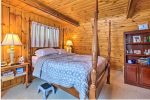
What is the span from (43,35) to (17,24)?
103 centimetres

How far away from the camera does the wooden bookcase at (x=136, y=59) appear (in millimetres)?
2932

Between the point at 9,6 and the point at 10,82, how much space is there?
207 cm

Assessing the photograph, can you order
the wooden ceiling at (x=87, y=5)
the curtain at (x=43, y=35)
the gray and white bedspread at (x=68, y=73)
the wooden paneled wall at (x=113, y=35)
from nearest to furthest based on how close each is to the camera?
the gray and white bedspread at (x=68, y=73)
the wooden ceiling at (x=87, y=5)
the curtain at (x=43, y=35)
the wooden paneled wall at (x=113, y=35)

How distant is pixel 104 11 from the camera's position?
3.81 metres

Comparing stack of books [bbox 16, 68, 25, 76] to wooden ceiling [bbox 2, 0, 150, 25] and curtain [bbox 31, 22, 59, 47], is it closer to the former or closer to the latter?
curtain [bbox 31, 22, 59, 47]

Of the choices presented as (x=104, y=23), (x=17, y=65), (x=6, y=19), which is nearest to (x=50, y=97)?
(x=17, y=65)

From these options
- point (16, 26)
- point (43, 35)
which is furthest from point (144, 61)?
point (16, 26)

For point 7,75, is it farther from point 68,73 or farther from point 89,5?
point 89,5

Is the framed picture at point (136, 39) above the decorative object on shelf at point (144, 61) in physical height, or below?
above

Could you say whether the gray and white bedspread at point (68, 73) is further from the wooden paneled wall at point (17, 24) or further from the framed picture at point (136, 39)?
the framed picture at point (136, 39)

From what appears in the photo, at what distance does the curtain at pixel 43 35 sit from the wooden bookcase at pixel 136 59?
8.76 ft

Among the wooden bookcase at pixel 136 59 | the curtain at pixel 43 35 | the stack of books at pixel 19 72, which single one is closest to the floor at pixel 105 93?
the wooden bookcase at pixel 136 59

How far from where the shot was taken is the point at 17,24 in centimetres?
319

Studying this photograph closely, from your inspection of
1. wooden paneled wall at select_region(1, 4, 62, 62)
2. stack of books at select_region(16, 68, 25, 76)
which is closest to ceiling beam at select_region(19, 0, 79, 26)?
wooden paneled wall at select_region(1, 4, 62, 62)
